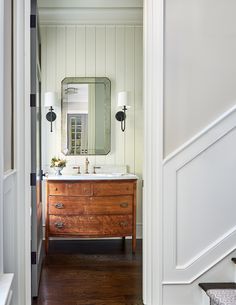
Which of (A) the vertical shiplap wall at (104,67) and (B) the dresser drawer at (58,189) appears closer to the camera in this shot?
(B) the dresser drawer at (58,189)

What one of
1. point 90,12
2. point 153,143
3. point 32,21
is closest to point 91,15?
point 90,12

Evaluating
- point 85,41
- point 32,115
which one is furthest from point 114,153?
point 32,115

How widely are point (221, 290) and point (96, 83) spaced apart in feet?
9.87

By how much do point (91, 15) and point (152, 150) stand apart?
251cm

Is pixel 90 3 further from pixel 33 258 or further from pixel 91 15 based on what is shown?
pixel 33 258

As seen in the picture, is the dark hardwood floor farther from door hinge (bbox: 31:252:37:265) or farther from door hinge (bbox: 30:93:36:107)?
door hinge (bbox: 30:93:36:107)

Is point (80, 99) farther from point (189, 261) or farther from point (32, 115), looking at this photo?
Answer: point (189, 261)

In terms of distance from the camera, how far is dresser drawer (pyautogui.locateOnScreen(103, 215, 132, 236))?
3988mm

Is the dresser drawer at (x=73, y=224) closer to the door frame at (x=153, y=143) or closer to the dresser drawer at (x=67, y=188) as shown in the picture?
the dresser drawer at (x=67, y=188)

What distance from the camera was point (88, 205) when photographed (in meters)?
3.95

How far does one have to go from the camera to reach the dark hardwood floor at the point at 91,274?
274 cm

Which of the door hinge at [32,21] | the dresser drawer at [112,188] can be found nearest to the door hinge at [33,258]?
the dresser drawer at [112,188]

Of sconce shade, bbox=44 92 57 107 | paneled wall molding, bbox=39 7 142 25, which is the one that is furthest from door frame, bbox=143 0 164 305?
sconce shade, bbox=44 92 57 107

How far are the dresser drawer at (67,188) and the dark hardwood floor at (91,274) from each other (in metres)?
0.69
